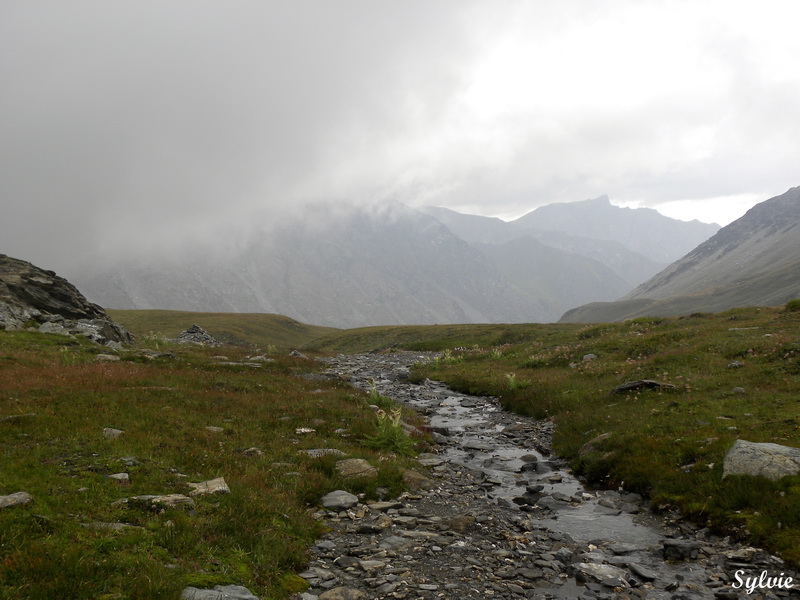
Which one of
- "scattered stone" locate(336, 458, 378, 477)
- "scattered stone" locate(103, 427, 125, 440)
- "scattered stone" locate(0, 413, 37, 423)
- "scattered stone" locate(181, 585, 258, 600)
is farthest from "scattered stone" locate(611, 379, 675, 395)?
"scattered stone" locate(0, 413, 37, 423)

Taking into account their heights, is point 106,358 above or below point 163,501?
above

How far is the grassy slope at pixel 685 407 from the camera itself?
10203 mm

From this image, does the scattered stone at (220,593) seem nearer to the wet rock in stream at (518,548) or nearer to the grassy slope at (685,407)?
the wet rock in stream at (518,548)

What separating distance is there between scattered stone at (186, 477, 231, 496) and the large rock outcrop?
105 feet

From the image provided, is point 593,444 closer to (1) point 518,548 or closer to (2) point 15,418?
(1) point 518,548

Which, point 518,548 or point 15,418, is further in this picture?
point 15,418

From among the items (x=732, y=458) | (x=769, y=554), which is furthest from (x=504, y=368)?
(x=769, y=554)

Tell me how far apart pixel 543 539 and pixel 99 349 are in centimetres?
3312

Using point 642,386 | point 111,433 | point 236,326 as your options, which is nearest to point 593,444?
point 642,386

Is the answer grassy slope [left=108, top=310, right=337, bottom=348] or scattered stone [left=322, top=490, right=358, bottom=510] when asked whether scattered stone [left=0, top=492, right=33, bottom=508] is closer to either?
scattered stone [left=322, top=490, right=358, bottom=510]

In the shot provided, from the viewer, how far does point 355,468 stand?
13492 mm

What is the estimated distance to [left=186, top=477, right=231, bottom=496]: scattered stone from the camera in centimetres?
1007

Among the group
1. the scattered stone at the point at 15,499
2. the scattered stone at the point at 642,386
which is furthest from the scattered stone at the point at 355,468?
the scattered stone at the point at 642,386

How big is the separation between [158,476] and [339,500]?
4.19 m
